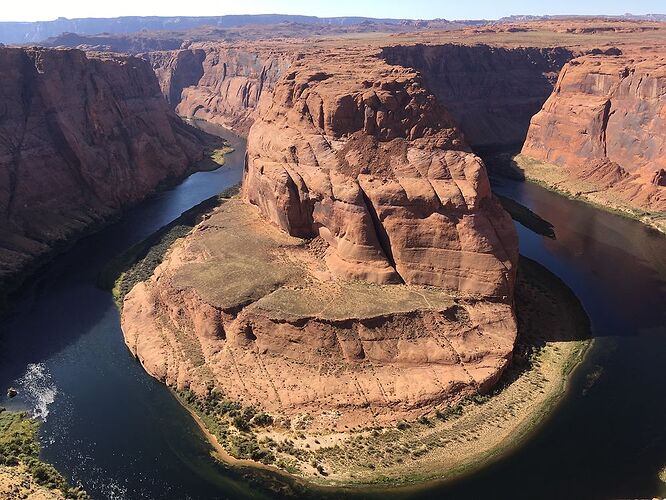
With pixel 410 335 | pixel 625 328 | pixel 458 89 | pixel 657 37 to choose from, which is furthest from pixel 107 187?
pixel 657 37

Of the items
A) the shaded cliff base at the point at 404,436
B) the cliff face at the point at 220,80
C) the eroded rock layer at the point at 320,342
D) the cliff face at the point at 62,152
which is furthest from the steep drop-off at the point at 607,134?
the cliff face at the point at 62,152

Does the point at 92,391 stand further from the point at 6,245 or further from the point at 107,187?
the point at 107,187

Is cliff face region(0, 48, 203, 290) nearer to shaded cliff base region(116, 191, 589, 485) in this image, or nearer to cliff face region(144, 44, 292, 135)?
shaded cliff base region(116, 191, 589, 485)

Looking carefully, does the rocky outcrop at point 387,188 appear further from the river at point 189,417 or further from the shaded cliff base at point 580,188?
the shaded cliff base at point 580,188

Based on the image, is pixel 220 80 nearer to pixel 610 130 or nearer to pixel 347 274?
pixel 610 130

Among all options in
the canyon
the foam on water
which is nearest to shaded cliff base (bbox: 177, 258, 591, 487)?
the canyon

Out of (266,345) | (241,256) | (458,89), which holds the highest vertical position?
(458,89)
